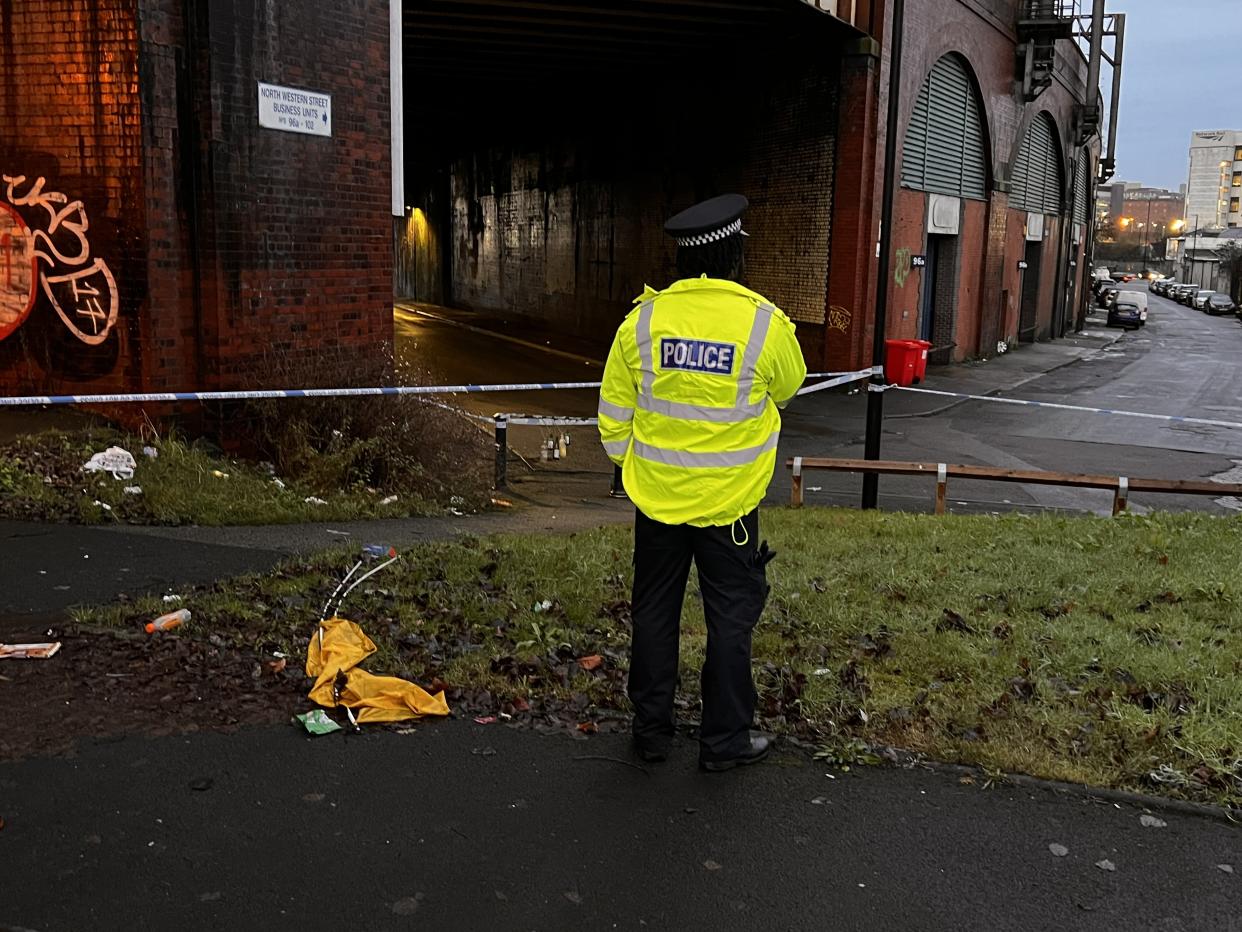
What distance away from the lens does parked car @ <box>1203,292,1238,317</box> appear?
61188 mm

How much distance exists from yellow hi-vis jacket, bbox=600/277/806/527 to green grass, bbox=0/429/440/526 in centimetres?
455

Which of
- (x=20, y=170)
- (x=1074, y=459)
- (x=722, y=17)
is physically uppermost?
(x=722, y=17)

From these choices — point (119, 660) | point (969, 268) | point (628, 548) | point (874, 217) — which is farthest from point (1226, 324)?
point (119, 660)

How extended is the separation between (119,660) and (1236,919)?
14.4ft

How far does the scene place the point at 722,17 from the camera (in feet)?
64.1

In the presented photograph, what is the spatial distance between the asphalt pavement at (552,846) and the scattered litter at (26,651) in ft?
3.36

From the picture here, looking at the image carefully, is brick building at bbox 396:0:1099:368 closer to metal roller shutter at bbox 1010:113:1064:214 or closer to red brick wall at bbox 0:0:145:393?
metal roller shutter at bbox 1010:113:1064:214

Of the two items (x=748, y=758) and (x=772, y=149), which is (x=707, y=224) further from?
(x=772, y=149)

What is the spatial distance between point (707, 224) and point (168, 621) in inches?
128

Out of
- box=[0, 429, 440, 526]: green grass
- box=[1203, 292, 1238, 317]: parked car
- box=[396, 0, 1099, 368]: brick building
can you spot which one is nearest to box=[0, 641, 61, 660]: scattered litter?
box=[0, 429, 440, 526]: green grass

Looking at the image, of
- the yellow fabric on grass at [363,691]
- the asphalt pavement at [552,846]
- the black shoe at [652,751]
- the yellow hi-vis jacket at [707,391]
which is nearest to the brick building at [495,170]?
the yellow fabric on grass at [363,691]

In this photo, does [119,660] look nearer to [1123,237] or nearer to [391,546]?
[391,546]

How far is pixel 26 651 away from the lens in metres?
4.94

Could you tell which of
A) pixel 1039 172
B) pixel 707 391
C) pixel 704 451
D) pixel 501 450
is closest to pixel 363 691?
pixel 704 451
